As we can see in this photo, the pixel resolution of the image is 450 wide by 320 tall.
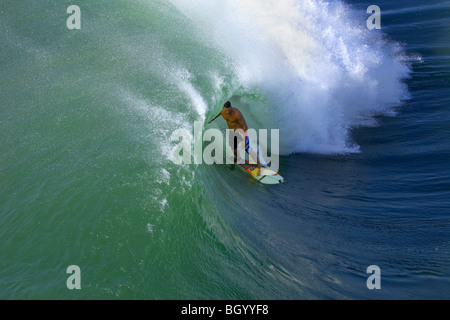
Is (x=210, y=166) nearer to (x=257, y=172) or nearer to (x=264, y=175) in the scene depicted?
(x=257, y=172)

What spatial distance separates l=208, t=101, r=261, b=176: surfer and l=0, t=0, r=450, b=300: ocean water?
18.9 inches

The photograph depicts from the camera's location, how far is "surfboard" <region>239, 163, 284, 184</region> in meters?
9.69

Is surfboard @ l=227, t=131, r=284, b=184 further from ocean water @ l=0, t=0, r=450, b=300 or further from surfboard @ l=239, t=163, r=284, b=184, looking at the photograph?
ocean water @ l=0, t=0, r=450, b=300

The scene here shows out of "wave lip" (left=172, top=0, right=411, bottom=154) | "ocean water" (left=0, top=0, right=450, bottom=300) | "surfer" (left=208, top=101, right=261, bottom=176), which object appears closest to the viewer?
"ocean water" (left=0, top=0, right=450, bottom=300)

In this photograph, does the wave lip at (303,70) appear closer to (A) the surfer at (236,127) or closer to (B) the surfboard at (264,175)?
(B) the surfboard at (264,175)

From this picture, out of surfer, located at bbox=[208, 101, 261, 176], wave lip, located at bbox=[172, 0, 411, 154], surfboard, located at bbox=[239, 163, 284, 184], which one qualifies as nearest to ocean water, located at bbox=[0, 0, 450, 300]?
wave lip, located at bbox=[172, 0, 411, 154]

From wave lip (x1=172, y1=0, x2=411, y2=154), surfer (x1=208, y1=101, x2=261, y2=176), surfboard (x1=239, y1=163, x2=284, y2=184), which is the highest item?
wave lip (x1=172, y1=0, x2=411, y2=154)

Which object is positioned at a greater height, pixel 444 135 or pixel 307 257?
pixel 444 135

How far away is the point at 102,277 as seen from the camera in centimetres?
529

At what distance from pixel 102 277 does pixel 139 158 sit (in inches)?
89.2

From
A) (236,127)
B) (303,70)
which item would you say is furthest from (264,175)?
(303,70)

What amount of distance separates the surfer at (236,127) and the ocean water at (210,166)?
48cm
